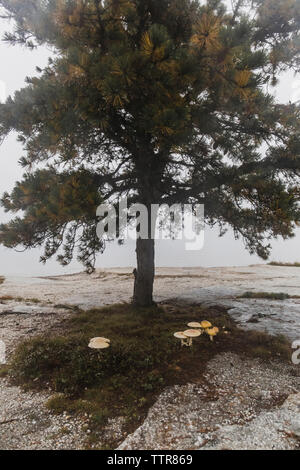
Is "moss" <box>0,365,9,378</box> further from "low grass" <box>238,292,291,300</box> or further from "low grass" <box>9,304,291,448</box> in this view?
"low grass" <box>238,292,291,300</box>

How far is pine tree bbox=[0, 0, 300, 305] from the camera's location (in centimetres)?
559

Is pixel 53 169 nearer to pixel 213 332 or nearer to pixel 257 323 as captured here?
pixel 213 332

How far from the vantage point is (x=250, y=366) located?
630 centimetres

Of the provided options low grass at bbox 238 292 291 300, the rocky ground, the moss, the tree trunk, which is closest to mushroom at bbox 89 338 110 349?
the rocky ground

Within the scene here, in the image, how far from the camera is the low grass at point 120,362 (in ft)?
16.4

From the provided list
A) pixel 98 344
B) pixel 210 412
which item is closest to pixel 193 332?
pixel 210 412

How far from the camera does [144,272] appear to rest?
9.96m

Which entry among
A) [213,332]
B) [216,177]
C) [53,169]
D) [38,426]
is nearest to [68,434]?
[38,426]

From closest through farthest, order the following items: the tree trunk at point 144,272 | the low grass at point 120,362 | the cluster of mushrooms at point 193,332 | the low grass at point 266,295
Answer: the low grass at point 120,362 → the cluster of mushrooms at point 193,332 → the tree trunk at point 144,272 → the low grass at point 266,295

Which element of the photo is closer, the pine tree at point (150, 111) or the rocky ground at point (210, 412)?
the rocky ground at point (210, 412)

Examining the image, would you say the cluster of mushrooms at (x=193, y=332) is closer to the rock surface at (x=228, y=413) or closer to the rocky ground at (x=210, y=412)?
the rocky ground at (x=210, y=412)

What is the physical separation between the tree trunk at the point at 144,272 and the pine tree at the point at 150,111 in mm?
1585

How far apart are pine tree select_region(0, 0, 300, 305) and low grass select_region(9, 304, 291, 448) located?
252cm

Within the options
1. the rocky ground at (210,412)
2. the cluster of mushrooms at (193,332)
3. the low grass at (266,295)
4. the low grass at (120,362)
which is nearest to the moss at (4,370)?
the low grass at (120,362)
